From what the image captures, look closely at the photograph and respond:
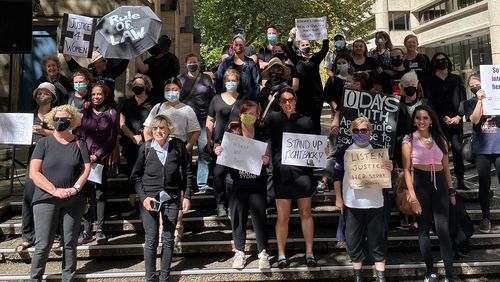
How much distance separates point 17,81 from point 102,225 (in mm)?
6714

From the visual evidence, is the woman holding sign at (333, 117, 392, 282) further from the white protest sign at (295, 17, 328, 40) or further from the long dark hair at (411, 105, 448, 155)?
the white protest sign at (295, 17, 328, 40)

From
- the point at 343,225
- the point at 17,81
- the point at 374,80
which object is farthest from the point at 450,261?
the point at 17,81

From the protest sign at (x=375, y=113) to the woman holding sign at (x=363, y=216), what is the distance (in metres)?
0.74

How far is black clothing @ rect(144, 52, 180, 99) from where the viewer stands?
6.82m

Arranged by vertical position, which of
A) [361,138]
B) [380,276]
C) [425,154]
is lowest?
[380,276]

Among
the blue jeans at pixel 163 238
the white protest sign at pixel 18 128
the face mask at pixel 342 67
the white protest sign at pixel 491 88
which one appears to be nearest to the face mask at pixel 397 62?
the face mask at pixel 342 67

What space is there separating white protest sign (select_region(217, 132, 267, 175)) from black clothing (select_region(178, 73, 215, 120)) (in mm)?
1842

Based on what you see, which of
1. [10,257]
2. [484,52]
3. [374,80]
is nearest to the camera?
[10,257]

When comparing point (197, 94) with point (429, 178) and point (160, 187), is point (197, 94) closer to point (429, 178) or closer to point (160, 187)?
point (160, 187)

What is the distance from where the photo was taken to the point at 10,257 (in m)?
5.32

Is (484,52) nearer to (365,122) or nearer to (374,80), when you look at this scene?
(374,80)

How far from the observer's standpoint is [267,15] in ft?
74.0

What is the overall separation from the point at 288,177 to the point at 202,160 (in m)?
1.98

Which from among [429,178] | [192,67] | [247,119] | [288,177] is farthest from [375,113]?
[192,67]
